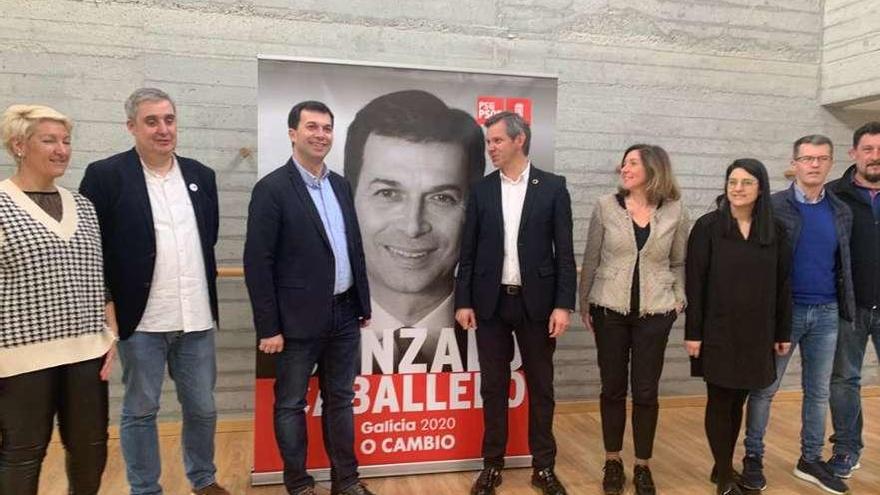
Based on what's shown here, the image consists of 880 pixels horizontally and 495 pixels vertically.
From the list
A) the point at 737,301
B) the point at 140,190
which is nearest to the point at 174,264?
the point at 140,190

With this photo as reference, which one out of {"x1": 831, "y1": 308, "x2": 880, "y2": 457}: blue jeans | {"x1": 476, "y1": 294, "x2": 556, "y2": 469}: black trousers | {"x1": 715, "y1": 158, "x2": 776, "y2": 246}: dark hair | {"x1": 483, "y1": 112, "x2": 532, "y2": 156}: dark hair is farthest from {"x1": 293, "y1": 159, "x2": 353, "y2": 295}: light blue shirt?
{"x1": 831, "y1": 308, "x2": 880, "y2": 457}: blue jeans

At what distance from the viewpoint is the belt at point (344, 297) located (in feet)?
7.71

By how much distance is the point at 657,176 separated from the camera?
2510 mm

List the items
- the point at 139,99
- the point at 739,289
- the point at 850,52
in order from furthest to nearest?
the point at 850,52 → the point at 739,289 → the point at 139,99

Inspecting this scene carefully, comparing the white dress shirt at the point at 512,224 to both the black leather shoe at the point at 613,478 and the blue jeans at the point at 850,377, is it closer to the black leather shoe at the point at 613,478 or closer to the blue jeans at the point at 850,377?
the black leather shoe at the point at 613,478

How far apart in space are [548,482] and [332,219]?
1.50 meters

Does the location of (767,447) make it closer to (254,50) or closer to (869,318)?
(869,318)

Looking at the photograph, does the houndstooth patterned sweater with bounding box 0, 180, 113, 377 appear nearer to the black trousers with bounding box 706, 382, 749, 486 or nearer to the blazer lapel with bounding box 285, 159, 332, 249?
the blazer lapel with bounding box 285, 159, 332, 249

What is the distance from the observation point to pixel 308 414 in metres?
2.70

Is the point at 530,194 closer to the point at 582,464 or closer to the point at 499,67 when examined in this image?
the point at 499,67

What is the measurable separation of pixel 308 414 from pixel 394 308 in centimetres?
62

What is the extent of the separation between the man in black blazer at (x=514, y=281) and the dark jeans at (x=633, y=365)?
0.21m

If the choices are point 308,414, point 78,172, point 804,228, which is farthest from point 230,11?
point 804,228

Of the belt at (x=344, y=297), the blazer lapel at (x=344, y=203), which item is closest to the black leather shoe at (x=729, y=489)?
the belt at (x=344, y=297)
